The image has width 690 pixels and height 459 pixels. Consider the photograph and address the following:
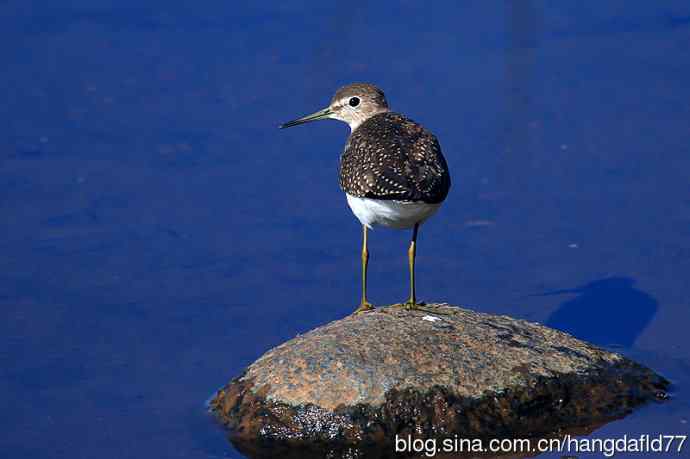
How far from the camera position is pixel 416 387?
275 inches

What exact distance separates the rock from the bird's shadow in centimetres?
104

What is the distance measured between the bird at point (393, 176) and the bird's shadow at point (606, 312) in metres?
1.40

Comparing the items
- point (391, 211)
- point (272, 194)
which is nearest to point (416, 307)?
point (391, 211)

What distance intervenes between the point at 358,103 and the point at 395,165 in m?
1.72

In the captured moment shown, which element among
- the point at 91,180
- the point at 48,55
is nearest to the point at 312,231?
the point at 91,180

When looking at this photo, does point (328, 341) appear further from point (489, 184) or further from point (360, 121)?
point (489, 184)

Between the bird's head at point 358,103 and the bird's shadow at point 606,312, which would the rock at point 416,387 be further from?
the bird's head at point 358,103

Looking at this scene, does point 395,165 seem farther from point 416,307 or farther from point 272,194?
point 272,194

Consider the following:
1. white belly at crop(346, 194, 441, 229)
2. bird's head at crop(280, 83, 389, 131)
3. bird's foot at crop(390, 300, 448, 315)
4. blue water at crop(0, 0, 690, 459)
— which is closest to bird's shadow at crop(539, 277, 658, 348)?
blue water at crop(0, 0, 690, 459)

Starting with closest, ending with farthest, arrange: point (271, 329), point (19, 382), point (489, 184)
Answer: point (19, 382) < point (271, 329) < point (489, 184)

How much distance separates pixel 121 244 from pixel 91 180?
1.02 meters

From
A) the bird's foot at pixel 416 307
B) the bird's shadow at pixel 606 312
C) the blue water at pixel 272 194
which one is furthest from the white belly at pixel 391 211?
the bird's shadow at pixel 606 312

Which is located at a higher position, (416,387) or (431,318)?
(431,318)

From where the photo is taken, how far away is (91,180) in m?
10.5
